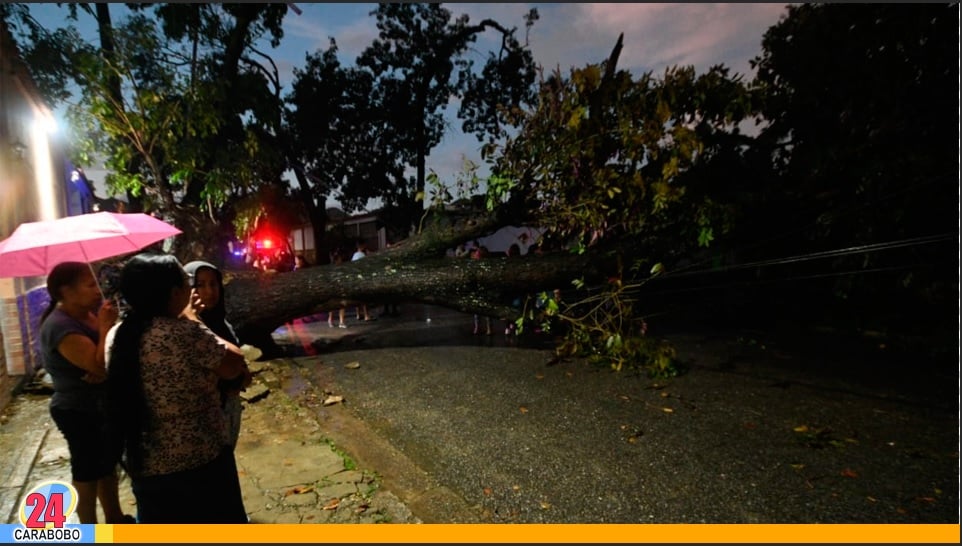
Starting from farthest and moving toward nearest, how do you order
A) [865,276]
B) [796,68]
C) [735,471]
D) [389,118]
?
[389,118] → [796,68] → [865,276] → [735,471]

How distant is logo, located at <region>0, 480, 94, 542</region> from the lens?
8.08 feet

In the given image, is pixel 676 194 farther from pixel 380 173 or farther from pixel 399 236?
pixel 399 236

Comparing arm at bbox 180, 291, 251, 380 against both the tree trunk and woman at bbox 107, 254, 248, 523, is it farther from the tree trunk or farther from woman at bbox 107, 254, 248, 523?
the tree trunk

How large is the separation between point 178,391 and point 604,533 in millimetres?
2320

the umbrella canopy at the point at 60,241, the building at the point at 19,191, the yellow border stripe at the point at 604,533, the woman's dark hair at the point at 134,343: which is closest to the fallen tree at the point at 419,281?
the building at the point at 19,191

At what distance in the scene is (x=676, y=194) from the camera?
585 cm

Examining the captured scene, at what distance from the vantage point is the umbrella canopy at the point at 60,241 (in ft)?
9.52

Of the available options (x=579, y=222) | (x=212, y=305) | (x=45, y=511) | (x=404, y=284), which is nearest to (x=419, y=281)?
(x=404, y=284)

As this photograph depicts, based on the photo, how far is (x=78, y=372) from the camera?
8.12 feet

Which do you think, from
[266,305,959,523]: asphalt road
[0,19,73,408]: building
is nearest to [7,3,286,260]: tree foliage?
[0,19,73,408]: building

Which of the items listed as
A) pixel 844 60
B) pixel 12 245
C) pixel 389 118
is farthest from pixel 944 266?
pixel 389 118

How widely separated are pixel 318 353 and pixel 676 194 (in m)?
5.80

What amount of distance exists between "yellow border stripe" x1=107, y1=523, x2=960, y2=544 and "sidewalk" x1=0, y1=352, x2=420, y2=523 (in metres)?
0.25

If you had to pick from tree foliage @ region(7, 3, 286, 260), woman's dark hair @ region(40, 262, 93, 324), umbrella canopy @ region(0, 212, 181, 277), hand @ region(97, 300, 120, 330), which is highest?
tree foliage @ region(7, 3, 286, 260)
